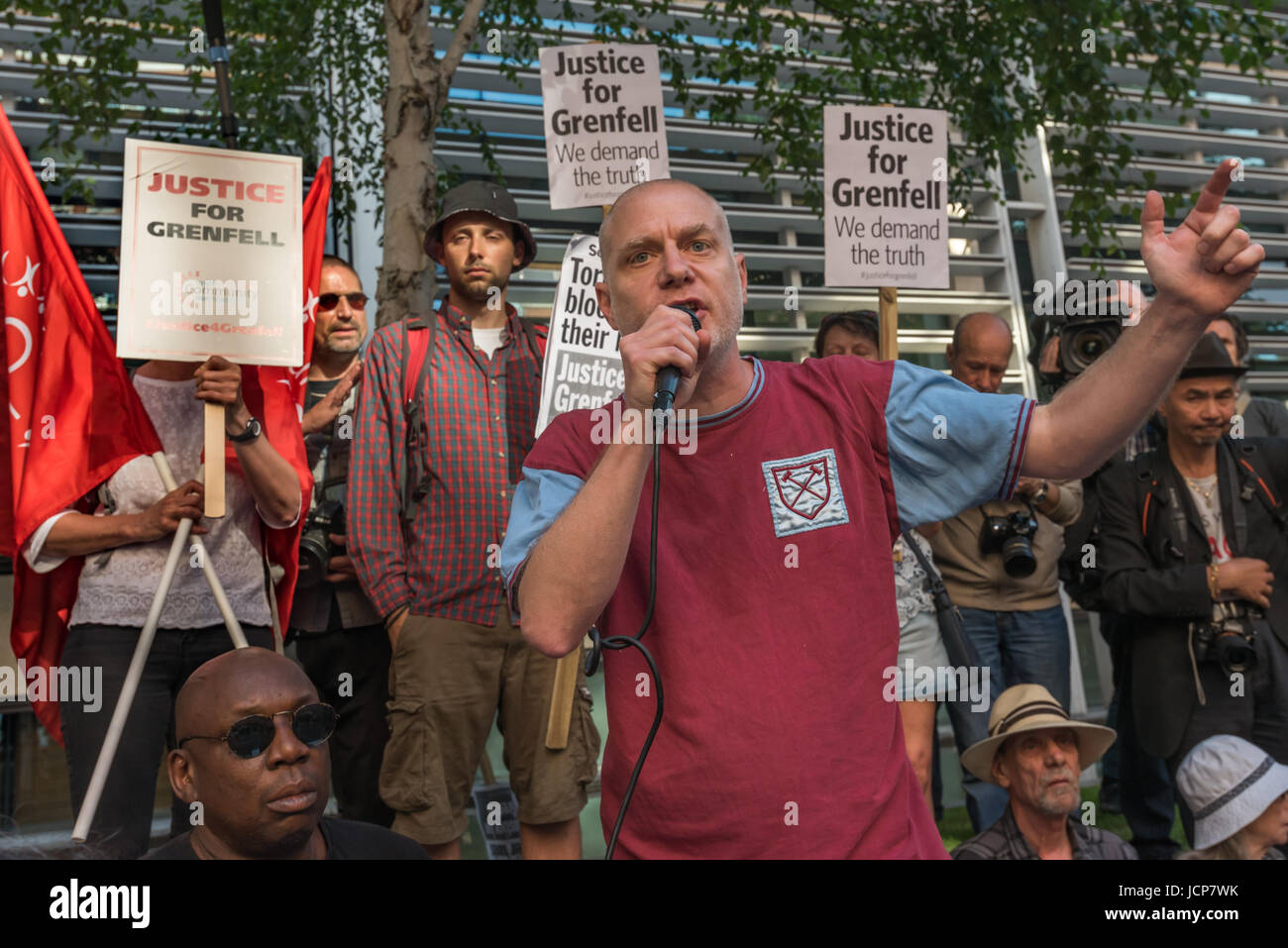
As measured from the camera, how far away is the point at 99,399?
4199 mm

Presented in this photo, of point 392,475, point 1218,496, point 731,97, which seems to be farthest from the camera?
point 731,97

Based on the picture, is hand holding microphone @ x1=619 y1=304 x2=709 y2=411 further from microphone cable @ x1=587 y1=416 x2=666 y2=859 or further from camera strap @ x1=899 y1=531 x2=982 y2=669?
camera strap @ x1=899 y1=531 x2=982 y2=669

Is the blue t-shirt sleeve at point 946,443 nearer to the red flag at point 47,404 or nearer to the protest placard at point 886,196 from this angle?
the red flag at point 47,404

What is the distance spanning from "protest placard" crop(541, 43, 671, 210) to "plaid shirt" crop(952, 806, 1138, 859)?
110 inches

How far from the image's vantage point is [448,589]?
4.27 meters

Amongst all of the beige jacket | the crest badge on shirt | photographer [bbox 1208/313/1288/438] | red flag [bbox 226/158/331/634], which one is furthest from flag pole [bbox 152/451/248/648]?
photographer [bbox 1208/313/1288/438]

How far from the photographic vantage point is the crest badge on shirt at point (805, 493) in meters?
2.03

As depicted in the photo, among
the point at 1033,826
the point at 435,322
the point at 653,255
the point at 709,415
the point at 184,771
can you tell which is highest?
the point at 435,322
